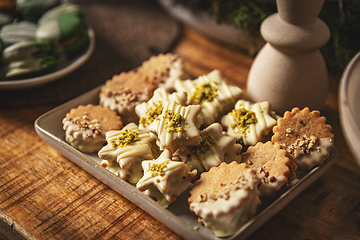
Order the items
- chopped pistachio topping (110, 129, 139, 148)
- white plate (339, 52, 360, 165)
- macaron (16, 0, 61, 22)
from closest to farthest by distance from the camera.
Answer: white plate (339, 52, 360, 165), chopped pistachio topping (110, 129, 139, 148), macaron (16, 0, 61, 22)

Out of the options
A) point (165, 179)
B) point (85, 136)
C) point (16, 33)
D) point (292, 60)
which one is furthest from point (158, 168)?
point (16, 33)

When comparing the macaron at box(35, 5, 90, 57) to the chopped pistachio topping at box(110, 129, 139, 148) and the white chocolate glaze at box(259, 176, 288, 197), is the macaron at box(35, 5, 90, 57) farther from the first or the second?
the white chocolate glaze at box(259, 176, 288, 197)

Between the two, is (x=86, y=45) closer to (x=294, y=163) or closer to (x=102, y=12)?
(x=102, y=12)

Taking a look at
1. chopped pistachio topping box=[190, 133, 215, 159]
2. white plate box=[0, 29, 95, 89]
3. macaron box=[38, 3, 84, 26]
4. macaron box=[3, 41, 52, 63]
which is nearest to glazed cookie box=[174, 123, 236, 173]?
chopped pistachio topping box=[190, 133, 215, 159]

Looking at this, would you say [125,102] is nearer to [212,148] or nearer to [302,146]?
[212,148]

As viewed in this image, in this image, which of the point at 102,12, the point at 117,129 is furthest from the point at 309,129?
the point at 102,12

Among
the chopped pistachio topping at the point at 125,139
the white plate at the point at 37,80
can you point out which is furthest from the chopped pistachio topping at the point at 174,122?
the white plate at the point at 37,80

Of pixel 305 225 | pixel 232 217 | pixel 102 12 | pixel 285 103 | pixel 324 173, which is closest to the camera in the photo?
pixel 232 217
